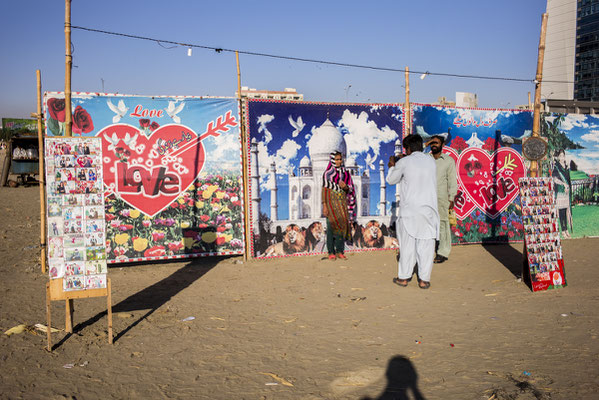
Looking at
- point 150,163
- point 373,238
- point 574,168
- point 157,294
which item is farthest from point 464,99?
point 157,294

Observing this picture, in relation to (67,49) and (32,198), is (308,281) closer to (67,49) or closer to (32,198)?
(67,49)

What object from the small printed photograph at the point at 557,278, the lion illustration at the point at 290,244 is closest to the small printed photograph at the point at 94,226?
the lion illustration at the point at 290,244

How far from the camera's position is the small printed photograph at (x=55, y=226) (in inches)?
170

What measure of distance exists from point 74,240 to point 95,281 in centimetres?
43

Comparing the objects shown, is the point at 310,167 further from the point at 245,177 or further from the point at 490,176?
the point at 490,176

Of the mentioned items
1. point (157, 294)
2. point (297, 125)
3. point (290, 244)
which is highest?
point (297, 125)

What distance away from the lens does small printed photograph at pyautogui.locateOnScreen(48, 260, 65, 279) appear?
4387 mm

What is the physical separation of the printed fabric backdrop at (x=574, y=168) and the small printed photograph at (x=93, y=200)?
28.7ft

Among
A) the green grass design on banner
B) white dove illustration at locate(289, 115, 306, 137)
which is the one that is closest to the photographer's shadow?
white dove illustration at locate(289, 115, 306, 137)

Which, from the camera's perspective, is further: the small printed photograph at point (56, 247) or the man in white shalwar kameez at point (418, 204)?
the man in white shalwar kameez at point (418, 204)

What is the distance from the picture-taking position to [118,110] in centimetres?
760

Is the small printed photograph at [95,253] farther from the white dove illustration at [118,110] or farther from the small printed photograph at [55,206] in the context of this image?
the white dove illustration at [118,110]

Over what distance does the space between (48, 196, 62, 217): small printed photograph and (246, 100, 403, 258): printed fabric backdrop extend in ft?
13.2

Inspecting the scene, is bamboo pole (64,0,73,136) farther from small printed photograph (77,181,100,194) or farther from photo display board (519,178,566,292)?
photo display board (519,178,566,292)
